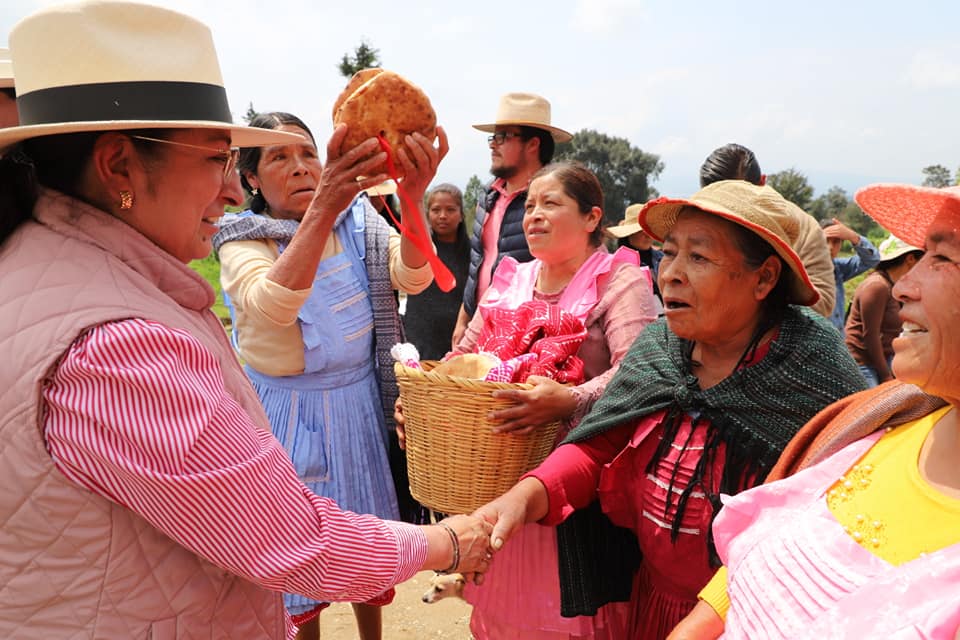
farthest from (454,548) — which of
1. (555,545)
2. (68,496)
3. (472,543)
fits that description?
(68,496)

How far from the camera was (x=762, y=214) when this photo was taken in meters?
2.08

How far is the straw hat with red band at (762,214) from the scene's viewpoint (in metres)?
2.06

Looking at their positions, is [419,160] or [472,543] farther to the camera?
[419,160]

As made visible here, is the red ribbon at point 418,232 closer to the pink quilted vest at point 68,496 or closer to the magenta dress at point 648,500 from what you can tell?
the magenta dress at point 648,500

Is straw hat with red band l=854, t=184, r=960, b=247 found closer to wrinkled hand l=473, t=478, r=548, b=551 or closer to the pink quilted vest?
wrinkled hand l=473, t=478, r=548, b=551

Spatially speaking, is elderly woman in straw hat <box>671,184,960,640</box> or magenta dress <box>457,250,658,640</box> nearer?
elderly woman in straw hat <box>671,184,960,640</box>

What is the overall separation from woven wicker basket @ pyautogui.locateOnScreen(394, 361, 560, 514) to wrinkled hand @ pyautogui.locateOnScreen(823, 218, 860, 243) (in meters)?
4.27

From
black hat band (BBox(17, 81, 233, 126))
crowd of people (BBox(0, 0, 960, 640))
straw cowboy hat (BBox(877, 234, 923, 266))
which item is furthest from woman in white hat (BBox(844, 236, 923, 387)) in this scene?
black hat band (BBox(17, 81, 233, 126))

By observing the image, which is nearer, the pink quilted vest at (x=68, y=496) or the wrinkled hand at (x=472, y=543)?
the pink quilted vest at (x=68, y=496)

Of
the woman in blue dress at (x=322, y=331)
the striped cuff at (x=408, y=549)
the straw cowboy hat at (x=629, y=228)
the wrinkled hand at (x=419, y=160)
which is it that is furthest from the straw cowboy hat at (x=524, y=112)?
the striped cuff at (x=408, y=549)

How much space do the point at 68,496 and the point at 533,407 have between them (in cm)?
141

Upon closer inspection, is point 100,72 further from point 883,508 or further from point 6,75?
point 883,508

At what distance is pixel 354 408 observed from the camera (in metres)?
3.01

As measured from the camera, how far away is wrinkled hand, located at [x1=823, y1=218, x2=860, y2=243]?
5.72 m
